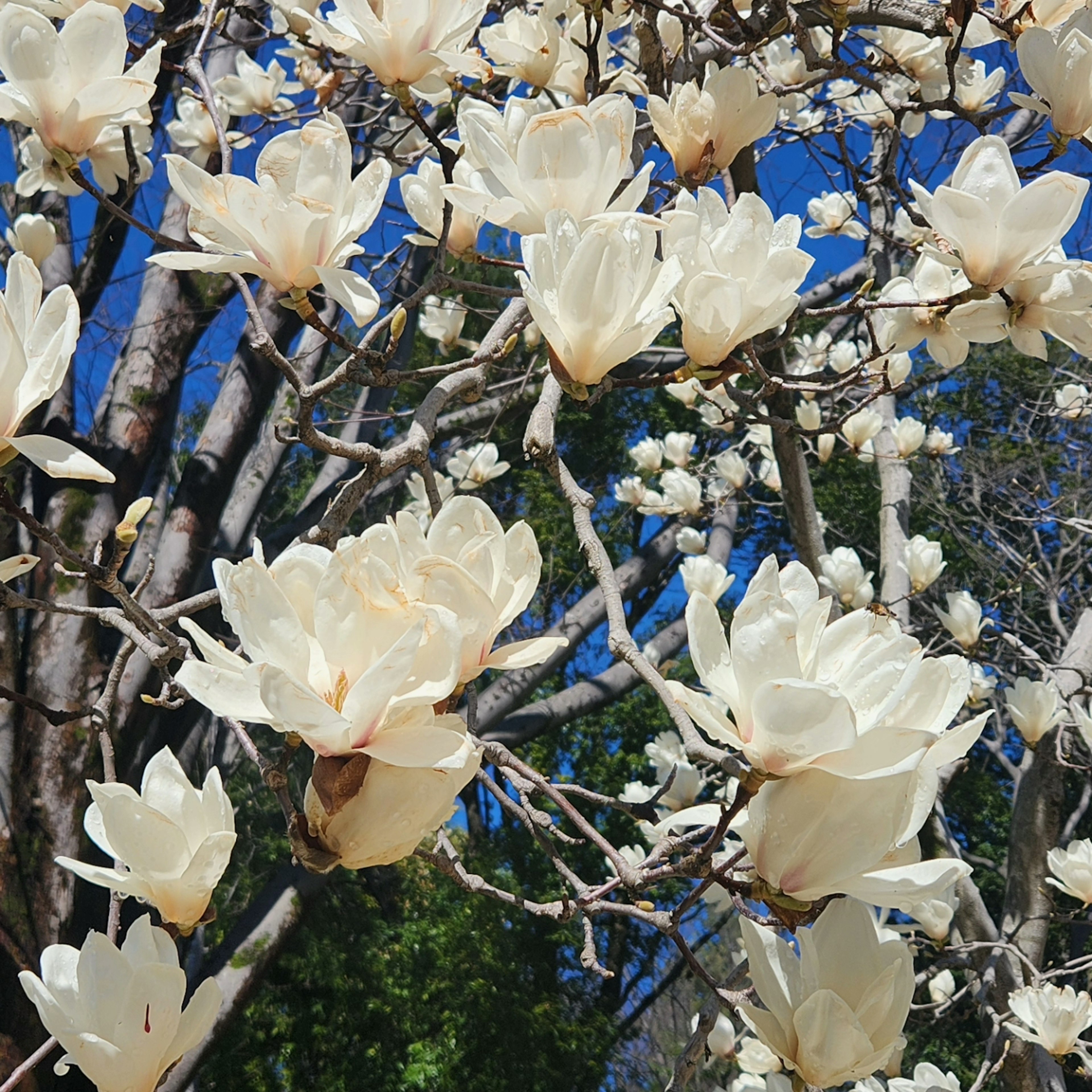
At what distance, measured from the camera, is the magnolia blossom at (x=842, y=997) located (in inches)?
27.2

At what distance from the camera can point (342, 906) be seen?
20.9ft

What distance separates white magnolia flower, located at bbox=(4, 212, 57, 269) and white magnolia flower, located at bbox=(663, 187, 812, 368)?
1516mm

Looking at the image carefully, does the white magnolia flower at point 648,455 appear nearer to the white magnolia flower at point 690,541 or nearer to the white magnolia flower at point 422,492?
the white magnolia flower at point 690,541

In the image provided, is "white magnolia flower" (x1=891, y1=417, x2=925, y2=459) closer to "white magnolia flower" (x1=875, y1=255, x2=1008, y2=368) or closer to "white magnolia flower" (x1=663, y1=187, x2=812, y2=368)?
"white magnolia flower" (x1=875, y1=255, x2=1008, y2=368)

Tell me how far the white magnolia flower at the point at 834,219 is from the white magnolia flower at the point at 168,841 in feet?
9.29

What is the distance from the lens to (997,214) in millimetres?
904

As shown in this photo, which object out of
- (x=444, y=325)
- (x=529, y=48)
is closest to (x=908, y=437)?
(x=444, y=325)

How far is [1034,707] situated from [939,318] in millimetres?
1915

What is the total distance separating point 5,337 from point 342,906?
617 cm

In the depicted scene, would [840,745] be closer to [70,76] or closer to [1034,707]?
A: [70,76]

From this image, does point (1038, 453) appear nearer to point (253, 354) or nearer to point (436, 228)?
point (253, 354)

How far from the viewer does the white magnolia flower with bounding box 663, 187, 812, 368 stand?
32.7 inches

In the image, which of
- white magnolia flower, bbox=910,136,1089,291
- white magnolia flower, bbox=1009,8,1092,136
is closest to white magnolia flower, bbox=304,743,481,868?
white magnolia flower, bbox=910,136,1089,291

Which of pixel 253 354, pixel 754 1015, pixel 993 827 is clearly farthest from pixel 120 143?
pixel 993 827
